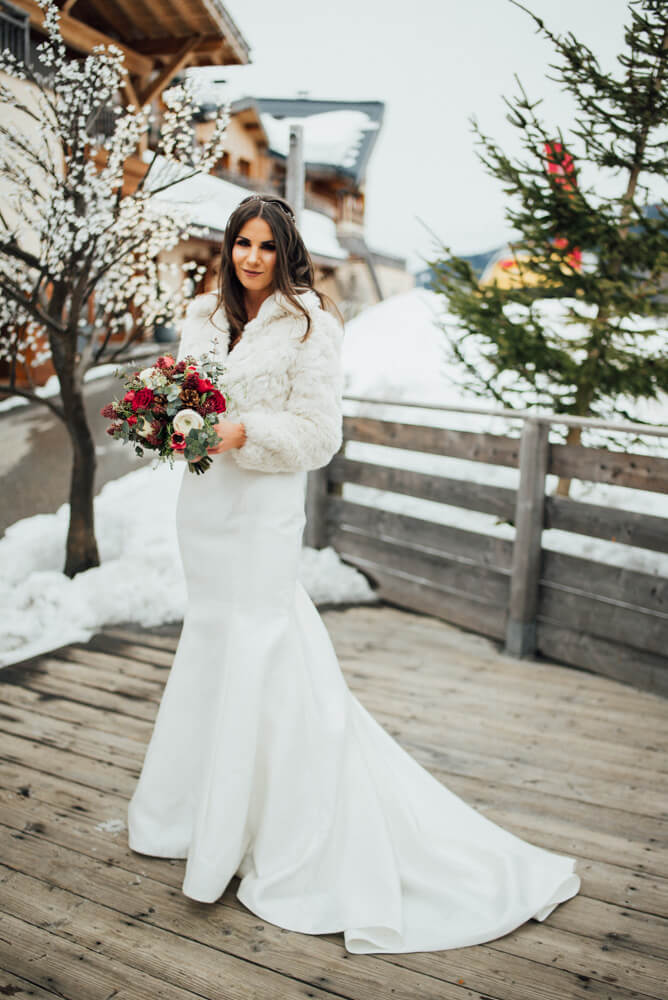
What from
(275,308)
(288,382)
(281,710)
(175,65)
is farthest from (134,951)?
(175,65)

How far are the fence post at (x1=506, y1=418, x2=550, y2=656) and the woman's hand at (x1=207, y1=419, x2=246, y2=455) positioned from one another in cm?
247

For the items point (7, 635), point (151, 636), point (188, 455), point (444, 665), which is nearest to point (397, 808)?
point (188, 455)

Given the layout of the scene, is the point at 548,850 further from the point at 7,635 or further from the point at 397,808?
the point at 7,635

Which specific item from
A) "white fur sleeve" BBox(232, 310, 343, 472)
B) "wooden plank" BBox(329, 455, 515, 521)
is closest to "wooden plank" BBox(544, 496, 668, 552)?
"wooden plank" BBox(329, 455, 515, 521)

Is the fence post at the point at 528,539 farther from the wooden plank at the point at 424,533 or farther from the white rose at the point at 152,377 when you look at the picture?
the white rose at the point at 152,377

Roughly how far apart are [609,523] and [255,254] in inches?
99.6

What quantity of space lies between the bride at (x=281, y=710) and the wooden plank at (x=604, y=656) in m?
1.77

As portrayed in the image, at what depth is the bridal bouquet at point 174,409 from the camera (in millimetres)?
1954

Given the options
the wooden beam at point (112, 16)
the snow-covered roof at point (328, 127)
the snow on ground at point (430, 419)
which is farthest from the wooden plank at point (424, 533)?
the snow-covered roof at point (328, 127)

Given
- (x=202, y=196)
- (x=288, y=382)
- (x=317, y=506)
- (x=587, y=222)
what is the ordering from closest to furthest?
(x=288, y=382)
(x=587, y=222)
(x=202, y=196)
(x=317, y=506)

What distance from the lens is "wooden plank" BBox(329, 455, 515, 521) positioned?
14.9ft

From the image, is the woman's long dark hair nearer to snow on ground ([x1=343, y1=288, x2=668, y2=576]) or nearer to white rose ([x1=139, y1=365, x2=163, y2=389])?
white rose ([x1=139, y1=365, x2=163, y2=389])

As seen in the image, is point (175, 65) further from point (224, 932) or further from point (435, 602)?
point (224, 932)

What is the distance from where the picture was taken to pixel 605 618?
13.4 feet
